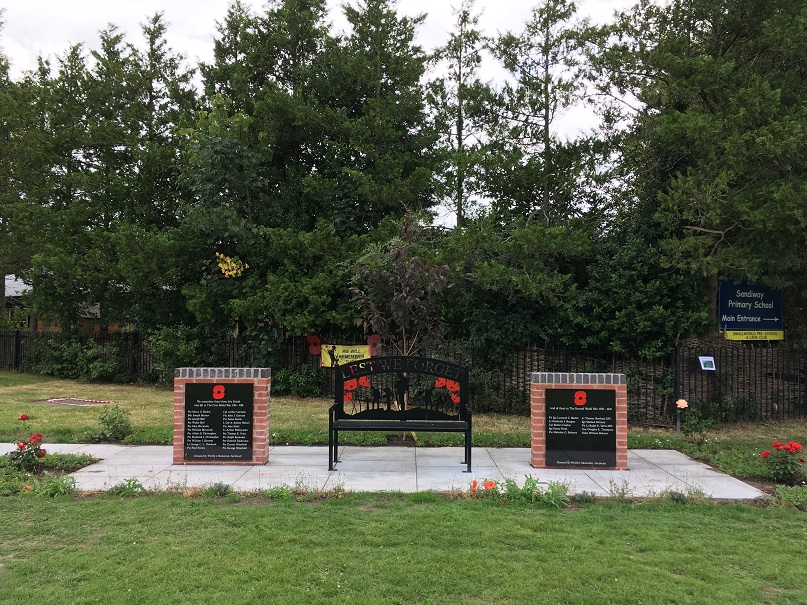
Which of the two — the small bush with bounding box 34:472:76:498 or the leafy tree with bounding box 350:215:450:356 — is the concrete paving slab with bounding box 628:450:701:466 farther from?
the small bush with bounding box 34:472:76:498

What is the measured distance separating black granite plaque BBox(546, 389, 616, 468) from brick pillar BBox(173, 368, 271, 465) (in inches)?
148

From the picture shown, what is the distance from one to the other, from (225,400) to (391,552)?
4.06 metres

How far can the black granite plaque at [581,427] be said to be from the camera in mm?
7855

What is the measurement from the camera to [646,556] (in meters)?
4.73

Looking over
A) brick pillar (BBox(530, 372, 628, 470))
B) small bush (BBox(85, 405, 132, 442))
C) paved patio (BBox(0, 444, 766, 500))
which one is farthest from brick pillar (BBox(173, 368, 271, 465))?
brick pillar (BBox(530, 372, 628, 470))

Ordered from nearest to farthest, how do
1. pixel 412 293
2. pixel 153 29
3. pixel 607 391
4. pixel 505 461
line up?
pixel 607 391
pixel 505 461
pixel 412 293
pixel 153 29

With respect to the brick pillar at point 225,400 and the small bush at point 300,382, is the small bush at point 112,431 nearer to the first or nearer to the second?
the brick pillar at point 225,400

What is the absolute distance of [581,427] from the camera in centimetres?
788

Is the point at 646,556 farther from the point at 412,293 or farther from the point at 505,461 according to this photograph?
the point at 412,293

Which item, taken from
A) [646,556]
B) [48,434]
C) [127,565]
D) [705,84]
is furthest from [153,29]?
[646,556]

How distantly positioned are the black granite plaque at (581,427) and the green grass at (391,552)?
168cm

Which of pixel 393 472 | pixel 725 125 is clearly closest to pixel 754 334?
pixel 725 125

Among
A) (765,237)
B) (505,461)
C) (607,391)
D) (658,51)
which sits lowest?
(505,461)

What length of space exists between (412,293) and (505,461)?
11.7 feet
